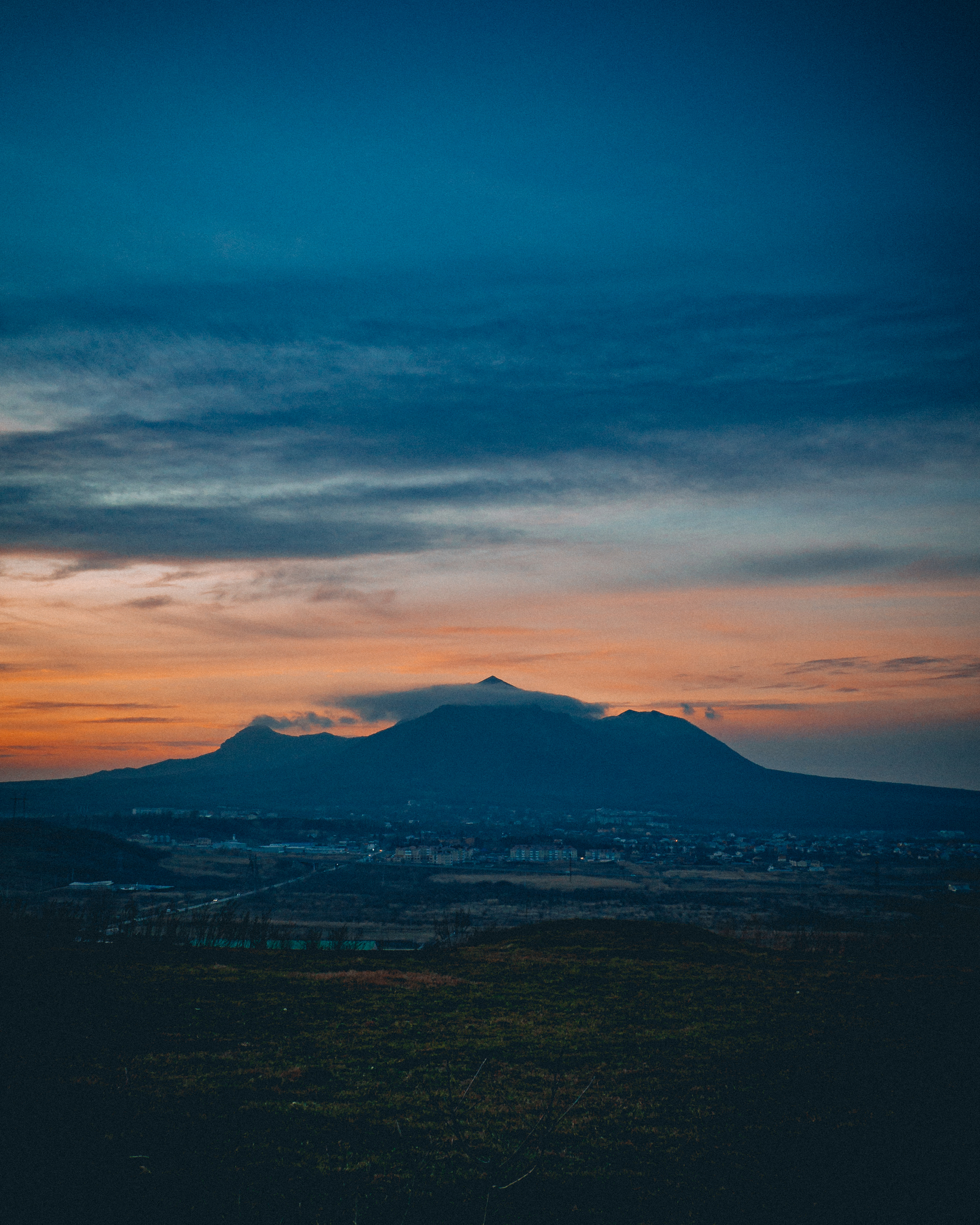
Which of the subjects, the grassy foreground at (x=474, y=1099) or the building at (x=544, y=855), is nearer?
the grassy foreground at (x=474, y=1099)

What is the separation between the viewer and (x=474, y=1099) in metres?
10.3

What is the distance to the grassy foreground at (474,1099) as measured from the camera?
25.1 feet

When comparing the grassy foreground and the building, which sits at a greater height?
the grassy foreground

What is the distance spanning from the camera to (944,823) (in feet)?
526

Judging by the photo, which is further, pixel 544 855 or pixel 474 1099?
pixel 544 855

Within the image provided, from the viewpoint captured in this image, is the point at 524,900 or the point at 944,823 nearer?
the point at 524,900

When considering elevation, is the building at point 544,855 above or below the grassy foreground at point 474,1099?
below

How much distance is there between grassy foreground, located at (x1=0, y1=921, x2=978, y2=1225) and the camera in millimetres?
7656

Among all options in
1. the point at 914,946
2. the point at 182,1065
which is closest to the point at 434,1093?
the point at 182,1065

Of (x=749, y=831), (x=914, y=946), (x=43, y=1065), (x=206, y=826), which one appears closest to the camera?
(x=43, y=1065)

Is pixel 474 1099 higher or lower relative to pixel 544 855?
higher

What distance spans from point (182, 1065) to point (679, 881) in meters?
69.3

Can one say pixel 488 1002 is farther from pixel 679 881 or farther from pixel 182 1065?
pixel 679 881

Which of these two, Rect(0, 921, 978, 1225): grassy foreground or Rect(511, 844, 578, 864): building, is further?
Rect(511, 844, 578, 864): building
